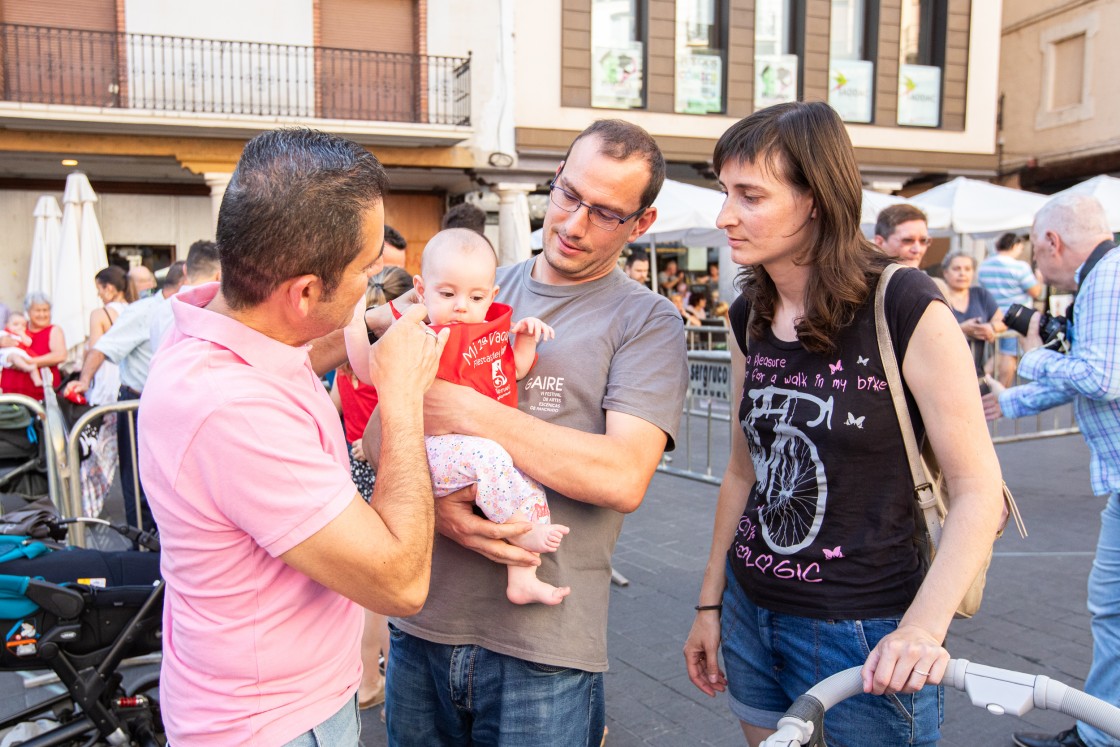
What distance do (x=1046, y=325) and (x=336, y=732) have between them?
3917mm

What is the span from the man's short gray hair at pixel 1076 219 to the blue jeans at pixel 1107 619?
3.61ft

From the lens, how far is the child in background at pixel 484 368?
192 centimetres

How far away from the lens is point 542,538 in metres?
1.91

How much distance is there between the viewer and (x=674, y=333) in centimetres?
211

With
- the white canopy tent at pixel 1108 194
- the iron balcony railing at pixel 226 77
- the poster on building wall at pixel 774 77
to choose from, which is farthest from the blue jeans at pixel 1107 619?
the poster on building wall at pixel 774 77

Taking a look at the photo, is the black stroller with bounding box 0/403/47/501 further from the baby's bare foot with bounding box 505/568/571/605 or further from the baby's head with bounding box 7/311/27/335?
the baby's bare foot with bounding box 505/568/571/605

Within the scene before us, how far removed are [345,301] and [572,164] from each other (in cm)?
79

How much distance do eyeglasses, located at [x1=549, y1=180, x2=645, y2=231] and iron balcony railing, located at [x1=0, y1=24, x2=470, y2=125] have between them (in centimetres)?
1462

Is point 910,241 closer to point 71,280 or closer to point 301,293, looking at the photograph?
point 301,293

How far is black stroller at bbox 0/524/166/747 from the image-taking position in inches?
117

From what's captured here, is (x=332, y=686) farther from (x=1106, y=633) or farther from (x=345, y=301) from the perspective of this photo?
(x=1106, y=633)

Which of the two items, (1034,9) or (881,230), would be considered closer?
(881,230)

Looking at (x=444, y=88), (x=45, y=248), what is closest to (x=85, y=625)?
(x=45, y=248)

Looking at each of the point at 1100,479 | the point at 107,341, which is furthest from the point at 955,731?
the point at 107,341
